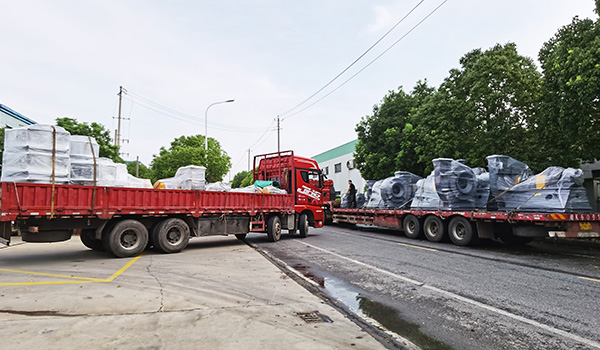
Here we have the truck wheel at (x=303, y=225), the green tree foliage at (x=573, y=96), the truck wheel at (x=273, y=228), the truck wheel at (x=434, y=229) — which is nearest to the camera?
the green tree foliage at (x=573, y=96)

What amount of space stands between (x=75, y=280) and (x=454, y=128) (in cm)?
1475

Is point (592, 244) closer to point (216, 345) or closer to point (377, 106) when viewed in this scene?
point (216, 345)

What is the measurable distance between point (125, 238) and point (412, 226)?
9.92m

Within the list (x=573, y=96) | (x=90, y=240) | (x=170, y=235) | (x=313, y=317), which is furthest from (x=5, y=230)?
(x=573, y=96)

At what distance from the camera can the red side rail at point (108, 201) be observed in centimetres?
733

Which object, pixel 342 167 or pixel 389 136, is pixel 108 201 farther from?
pixel 342 167

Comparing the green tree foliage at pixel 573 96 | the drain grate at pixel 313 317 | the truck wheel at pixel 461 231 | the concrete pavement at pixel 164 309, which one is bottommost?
the drain grate at pixel 313 317

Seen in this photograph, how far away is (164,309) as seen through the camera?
15.2 feet

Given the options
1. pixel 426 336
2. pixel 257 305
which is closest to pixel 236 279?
pixel 257 305

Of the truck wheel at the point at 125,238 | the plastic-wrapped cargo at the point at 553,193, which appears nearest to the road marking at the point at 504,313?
the plastic-wrapped cargo at the point at 553,193

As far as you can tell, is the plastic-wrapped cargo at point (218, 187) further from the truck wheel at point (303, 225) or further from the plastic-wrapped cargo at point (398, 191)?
the plastic-wrapped cargo at point (398, 191)

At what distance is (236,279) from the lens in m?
6.60

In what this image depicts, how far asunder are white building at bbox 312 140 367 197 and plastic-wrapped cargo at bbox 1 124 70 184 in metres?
31.2

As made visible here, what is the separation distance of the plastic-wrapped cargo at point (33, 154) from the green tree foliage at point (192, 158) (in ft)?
87.9
